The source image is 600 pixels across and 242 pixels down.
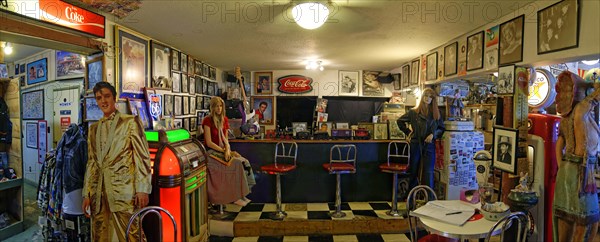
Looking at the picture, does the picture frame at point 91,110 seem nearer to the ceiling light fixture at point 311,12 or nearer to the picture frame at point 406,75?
the ceiling light fixture at point 311,12

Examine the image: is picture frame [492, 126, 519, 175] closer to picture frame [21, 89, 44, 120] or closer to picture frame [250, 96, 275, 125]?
picture frame [250, 96, 275, 125]

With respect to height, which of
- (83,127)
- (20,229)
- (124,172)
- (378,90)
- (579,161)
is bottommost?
(20,229)

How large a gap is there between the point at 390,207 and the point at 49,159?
3.93 meters

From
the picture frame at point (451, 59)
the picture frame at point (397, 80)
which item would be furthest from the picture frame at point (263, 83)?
the picture frame at point (451, 59)

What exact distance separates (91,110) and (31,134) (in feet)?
7.37

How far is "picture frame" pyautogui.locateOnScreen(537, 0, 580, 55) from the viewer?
77.6 inches

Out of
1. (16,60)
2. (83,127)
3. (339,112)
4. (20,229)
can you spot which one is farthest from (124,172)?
(339,112)

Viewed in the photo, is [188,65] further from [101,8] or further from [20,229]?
[20,229]

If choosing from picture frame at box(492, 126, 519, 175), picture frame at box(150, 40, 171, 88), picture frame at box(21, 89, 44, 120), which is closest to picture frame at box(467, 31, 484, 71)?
picture frame at box(492, 126, 519, 175)

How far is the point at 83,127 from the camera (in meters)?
2.66

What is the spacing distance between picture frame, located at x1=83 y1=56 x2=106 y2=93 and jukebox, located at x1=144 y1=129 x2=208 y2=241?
2.54ft

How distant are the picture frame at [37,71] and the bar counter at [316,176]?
2.50 m

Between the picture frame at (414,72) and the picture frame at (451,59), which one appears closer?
the picture frame at (451,59)

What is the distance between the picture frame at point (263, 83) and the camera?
22.8 feet
